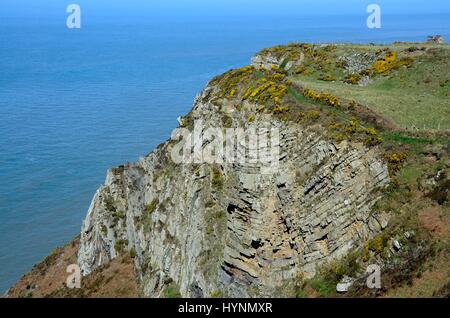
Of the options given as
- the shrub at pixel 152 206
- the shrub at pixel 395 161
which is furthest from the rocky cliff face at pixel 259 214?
the shrub at pixel 152 206

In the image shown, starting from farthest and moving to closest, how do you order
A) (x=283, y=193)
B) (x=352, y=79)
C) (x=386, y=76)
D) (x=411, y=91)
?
(x=352, y=79), (x=386, y=76), (x=411, y=91), (x=283, y=193)

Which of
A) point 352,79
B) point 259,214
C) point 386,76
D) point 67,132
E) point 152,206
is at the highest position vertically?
point 386,76

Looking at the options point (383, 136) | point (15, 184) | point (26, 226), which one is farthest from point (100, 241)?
point (15, 184)

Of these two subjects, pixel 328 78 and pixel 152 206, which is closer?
pixel 328 78

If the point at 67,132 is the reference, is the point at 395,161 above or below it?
above

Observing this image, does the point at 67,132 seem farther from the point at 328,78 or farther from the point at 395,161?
the point at 395,161

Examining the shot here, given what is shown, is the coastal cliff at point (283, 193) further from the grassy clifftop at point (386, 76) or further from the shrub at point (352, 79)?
the grassy clifftop at point (386, 76)

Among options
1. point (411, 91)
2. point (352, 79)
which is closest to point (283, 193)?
point (411, 91)

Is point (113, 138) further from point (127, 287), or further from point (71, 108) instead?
point (127, 287)

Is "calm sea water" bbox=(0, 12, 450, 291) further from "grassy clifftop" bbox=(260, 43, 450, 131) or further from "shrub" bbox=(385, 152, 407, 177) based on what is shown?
"shrub" bbox=(385, 152, 407, 177)
